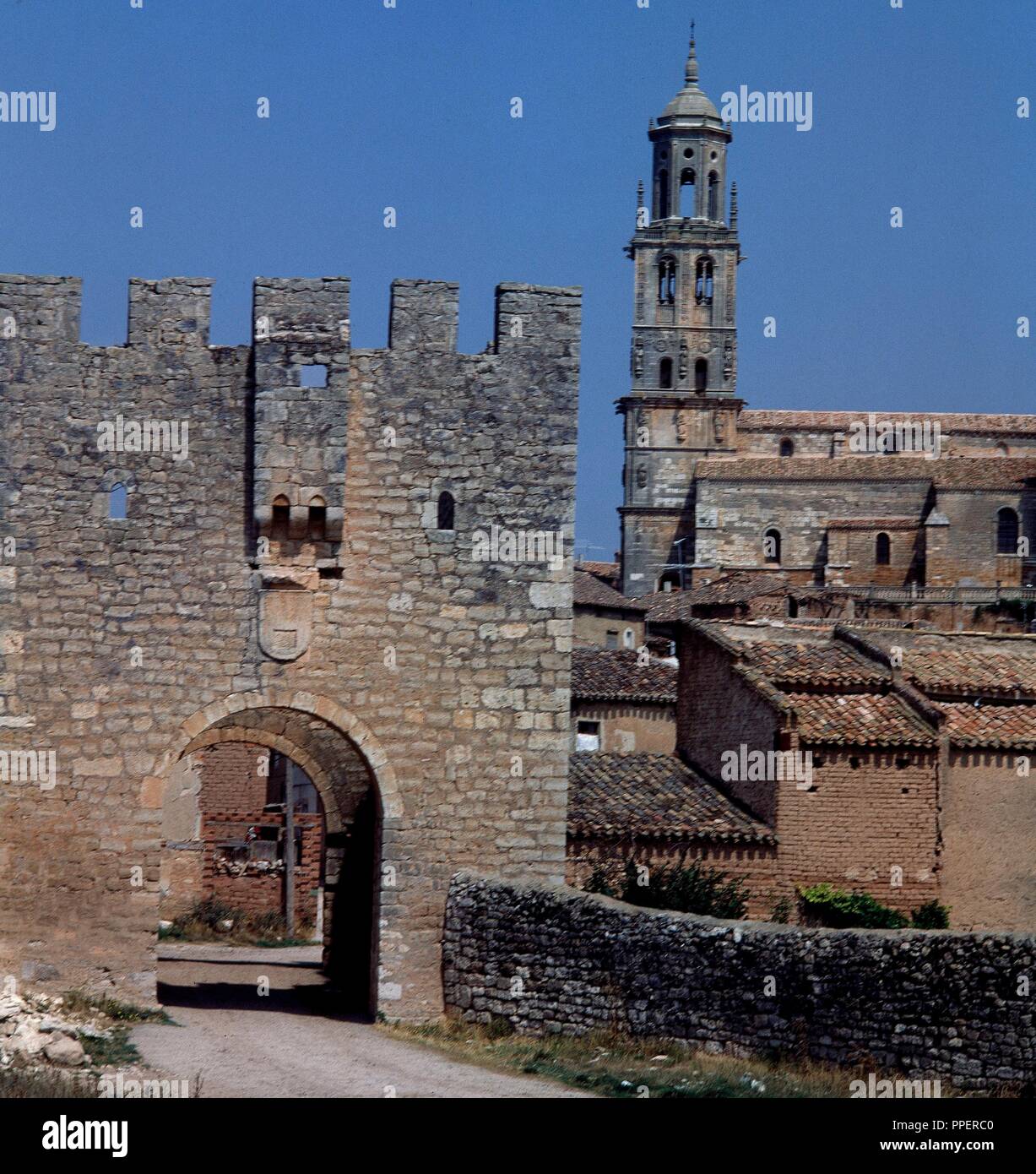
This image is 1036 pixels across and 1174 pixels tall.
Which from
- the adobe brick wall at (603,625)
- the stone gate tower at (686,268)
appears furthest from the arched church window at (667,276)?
the adobe brick wall at (603,625)

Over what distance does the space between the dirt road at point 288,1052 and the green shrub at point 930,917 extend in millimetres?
6136

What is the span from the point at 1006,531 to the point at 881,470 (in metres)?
7.01

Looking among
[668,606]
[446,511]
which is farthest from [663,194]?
[446,511]

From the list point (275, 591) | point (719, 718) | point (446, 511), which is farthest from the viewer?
point (719, 718)

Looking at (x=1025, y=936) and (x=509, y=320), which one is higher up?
(x=509, y=320)

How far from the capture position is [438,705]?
18906mm

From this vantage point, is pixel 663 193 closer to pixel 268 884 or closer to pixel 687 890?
pixel 268 884

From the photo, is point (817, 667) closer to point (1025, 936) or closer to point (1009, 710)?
point (1009, 710)

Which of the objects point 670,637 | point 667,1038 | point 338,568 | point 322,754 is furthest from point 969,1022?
Answer: point 670,637

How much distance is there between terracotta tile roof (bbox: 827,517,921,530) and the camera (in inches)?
3556

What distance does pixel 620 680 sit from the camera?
118 ft

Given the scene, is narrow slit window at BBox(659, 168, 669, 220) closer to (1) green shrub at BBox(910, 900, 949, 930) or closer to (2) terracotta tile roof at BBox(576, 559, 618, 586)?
(2) terracotta tile roof at BBox(576, 559, 618, 586)

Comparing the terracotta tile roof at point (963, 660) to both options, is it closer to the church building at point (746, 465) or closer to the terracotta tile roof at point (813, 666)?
the terracotta tile roof at point (813, 666)

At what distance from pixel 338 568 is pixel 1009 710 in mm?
10406
